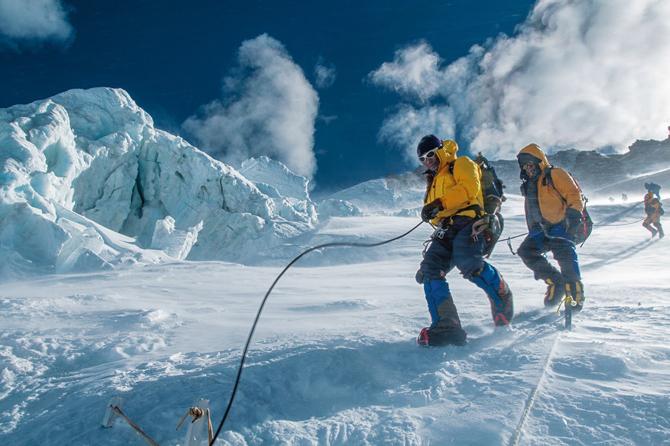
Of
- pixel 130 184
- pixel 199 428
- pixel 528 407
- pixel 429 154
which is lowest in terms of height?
pixel 528 407

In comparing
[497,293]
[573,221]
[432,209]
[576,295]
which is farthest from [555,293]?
[432,209]

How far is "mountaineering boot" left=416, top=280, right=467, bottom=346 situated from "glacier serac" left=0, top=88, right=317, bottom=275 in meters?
9.26

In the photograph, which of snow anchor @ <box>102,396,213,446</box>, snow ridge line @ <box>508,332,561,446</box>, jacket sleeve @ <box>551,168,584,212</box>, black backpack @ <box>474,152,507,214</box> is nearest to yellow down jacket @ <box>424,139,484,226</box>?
black backpack @ <box>474,152,507,214</box>

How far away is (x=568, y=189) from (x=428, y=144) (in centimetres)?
174

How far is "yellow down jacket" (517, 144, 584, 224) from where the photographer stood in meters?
3.94

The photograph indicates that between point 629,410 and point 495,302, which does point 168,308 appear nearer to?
point 495,302

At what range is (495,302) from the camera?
9.89 ft

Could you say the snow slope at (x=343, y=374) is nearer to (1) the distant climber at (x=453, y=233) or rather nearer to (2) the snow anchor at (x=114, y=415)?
(2) the snow anchor at (x=114, y=415)

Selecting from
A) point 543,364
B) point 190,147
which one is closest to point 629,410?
point 543,364

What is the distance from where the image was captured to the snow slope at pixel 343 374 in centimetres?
158

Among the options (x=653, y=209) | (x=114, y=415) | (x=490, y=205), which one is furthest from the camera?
(x=653, y=209)

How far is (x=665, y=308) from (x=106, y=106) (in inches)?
839

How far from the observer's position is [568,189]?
13.0ft

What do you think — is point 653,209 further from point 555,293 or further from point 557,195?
point 555,293
